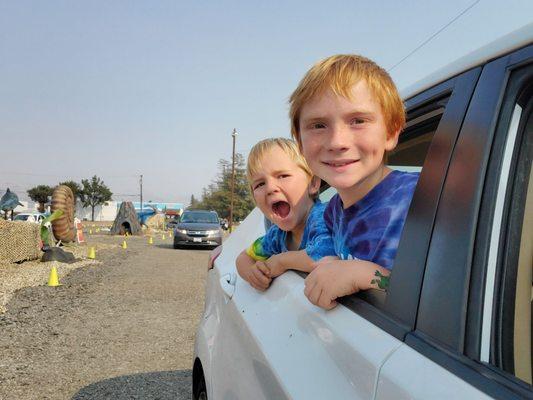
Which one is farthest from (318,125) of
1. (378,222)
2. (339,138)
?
(378,222)

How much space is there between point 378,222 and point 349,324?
0.32 meters

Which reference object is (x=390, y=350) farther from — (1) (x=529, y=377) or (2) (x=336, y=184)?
(2) (x=336, y=184)

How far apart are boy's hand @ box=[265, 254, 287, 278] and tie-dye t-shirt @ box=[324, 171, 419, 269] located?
0.24 m

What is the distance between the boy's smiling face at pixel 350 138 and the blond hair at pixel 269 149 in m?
0.69

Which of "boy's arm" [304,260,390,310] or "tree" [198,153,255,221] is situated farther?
"tree" [198,153,255,221]

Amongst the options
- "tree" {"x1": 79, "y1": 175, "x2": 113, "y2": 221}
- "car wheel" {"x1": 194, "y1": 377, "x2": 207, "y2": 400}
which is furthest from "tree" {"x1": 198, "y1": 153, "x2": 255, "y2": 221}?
"car wheel" {"x1": 194, "y1": 377, "x2": 207, "y2": 400}

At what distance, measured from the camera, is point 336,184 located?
1442mm

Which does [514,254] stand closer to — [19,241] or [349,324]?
[349,324]

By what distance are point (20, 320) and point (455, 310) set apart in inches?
246

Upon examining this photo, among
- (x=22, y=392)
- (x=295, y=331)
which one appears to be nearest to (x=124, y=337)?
(x=22, y=392)

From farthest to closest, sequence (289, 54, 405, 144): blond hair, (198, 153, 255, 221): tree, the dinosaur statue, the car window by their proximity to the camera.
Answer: (198, 153, 255, 221): tree
the dinosaur statue
(289, 54, 405, 144): blond hair
the car window

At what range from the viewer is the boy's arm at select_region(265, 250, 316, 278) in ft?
5.03

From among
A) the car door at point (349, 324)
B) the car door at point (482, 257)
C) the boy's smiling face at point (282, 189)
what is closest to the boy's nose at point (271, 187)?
the boy's smiling face at point (282, 189)

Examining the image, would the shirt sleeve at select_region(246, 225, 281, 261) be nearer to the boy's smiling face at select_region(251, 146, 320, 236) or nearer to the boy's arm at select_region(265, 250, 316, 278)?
the boy's smiling face at select_region(251, 146, 320, 236)
